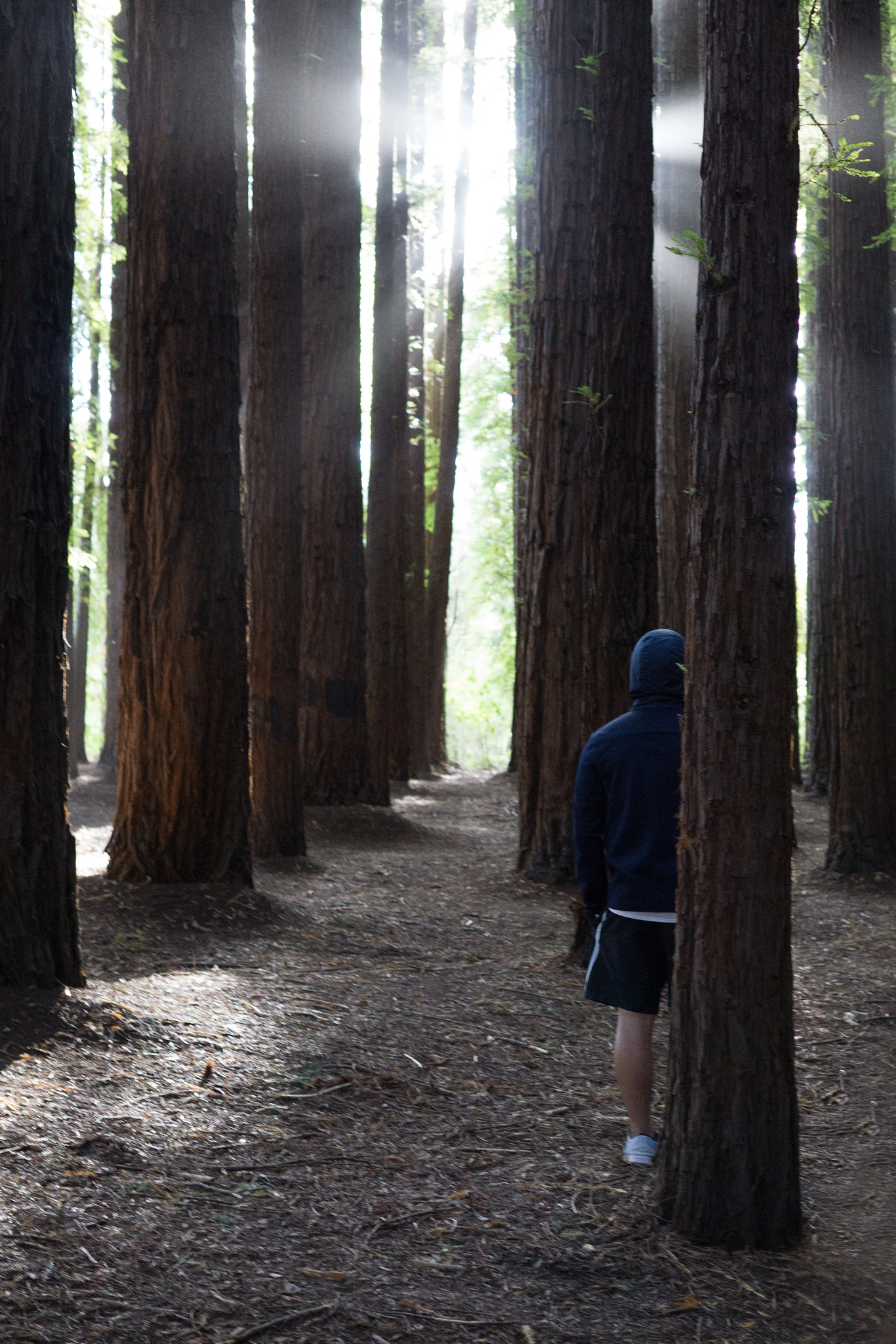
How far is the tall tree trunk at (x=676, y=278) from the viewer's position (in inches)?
514

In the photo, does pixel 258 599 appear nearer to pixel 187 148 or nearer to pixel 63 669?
pixel 187 148

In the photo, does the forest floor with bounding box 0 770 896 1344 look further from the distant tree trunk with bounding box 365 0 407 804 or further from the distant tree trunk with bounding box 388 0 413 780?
the distant tree trunk with bounding box 388 0 413 780

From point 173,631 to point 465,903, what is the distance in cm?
313

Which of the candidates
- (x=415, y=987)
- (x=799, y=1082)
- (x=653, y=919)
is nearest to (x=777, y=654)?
(x=653, y=919)

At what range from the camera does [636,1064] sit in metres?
4.34

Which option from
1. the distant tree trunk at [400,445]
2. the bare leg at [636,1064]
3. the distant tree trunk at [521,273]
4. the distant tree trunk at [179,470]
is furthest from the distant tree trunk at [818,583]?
the bare leg at [636,1064]

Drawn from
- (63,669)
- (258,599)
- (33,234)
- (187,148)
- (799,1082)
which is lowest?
(799,1082)

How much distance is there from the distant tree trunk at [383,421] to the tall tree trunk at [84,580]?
4377 millimetres

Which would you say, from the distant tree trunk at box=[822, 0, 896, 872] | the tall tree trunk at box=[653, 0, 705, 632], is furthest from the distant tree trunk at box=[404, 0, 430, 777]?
the distant tree trunk at box=[822, 0, 896, 872]

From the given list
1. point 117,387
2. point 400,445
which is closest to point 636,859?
point 400,445

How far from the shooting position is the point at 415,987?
21.6ft

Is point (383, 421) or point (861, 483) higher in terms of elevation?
point (383, 421)

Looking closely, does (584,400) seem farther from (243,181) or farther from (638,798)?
(243,181)

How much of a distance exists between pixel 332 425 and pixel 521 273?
8.71 m
